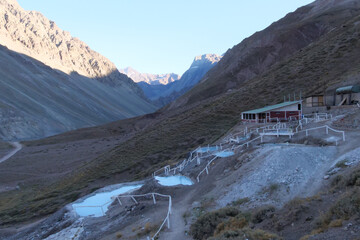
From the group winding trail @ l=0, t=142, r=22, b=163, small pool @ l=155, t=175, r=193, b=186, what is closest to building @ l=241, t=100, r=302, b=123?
small pool @ l=155, t=175, r=193, b=186

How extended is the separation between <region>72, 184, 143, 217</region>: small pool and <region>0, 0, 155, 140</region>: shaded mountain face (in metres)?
61.5

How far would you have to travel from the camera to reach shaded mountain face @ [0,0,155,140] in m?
81.9

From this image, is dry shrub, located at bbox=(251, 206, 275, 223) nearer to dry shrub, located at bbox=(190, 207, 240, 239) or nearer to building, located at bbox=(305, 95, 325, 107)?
dry shrub, located at bbox=(190, 207, 240, 239)

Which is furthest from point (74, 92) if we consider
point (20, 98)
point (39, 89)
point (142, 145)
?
point (142, 145)

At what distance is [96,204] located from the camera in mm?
18391

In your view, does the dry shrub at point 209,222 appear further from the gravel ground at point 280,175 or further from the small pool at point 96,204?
the small pool at point 96,204

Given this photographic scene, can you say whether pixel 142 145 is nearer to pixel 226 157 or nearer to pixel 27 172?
pixel 27 172

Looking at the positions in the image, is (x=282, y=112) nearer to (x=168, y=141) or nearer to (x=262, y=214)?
(x=168, y=141)

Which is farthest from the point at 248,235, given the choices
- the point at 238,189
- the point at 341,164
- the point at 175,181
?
the point at 175,181

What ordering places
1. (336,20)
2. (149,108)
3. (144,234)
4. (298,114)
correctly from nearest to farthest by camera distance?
1. (144,234)
2. (298,114)
3. (336,20)
4. (149,108)

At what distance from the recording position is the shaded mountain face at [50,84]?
81.9m

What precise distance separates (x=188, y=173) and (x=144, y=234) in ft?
22.1

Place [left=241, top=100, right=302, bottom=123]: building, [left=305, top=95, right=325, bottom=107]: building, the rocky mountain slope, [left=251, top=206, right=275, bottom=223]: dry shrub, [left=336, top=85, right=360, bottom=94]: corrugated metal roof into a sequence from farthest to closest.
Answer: [left=305, top=95, right=325, bottom=107]: building < [left=241, top=100, right=302, bottom=123]: building < the rocky mountain slope < [left=336, top=85, right=360, bottom=94]: corrugated metal roof < [left=251, top=206, right=275, bottom=223]: dry shrub

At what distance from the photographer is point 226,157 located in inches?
641
